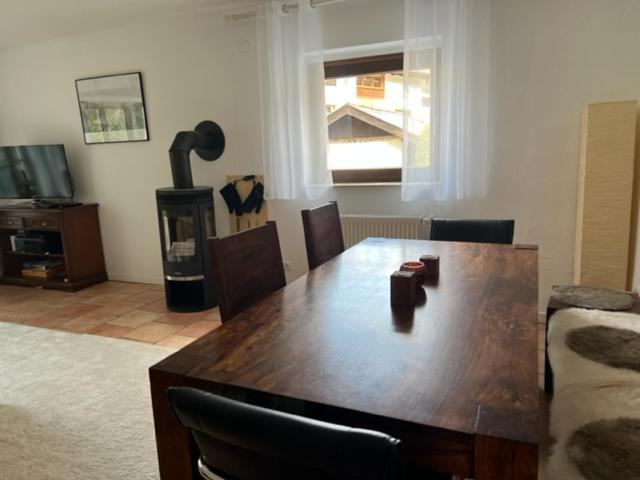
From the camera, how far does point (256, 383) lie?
2.86ft

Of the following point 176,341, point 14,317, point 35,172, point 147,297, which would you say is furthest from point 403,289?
point 35,172

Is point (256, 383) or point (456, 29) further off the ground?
point (456, 29)

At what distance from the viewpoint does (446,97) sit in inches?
113

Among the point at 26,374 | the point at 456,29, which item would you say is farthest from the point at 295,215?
the point at 26,374

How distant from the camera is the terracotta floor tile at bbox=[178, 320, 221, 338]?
303cm

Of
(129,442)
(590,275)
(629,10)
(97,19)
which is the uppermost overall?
(97,19)

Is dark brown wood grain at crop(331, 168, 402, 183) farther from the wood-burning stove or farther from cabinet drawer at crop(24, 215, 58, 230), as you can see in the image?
cabinet drawer at crop(24, 215, 58, 230)

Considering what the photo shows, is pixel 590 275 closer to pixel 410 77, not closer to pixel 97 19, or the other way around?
pixel 410 77

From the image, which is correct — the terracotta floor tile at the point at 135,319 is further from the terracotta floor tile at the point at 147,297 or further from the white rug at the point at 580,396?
the white rug at the point at 580,396

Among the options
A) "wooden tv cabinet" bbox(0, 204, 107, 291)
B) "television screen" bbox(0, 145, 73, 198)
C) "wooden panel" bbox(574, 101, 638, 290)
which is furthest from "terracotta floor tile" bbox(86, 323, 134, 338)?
"wooden panel" bbox(574, 101, 638, 290)

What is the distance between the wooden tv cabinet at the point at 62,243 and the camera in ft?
13.5

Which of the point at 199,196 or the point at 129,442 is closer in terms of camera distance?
the point at 129,442

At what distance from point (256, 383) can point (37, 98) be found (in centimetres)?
483

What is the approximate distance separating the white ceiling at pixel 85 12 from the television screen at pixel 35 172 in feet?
3.42
